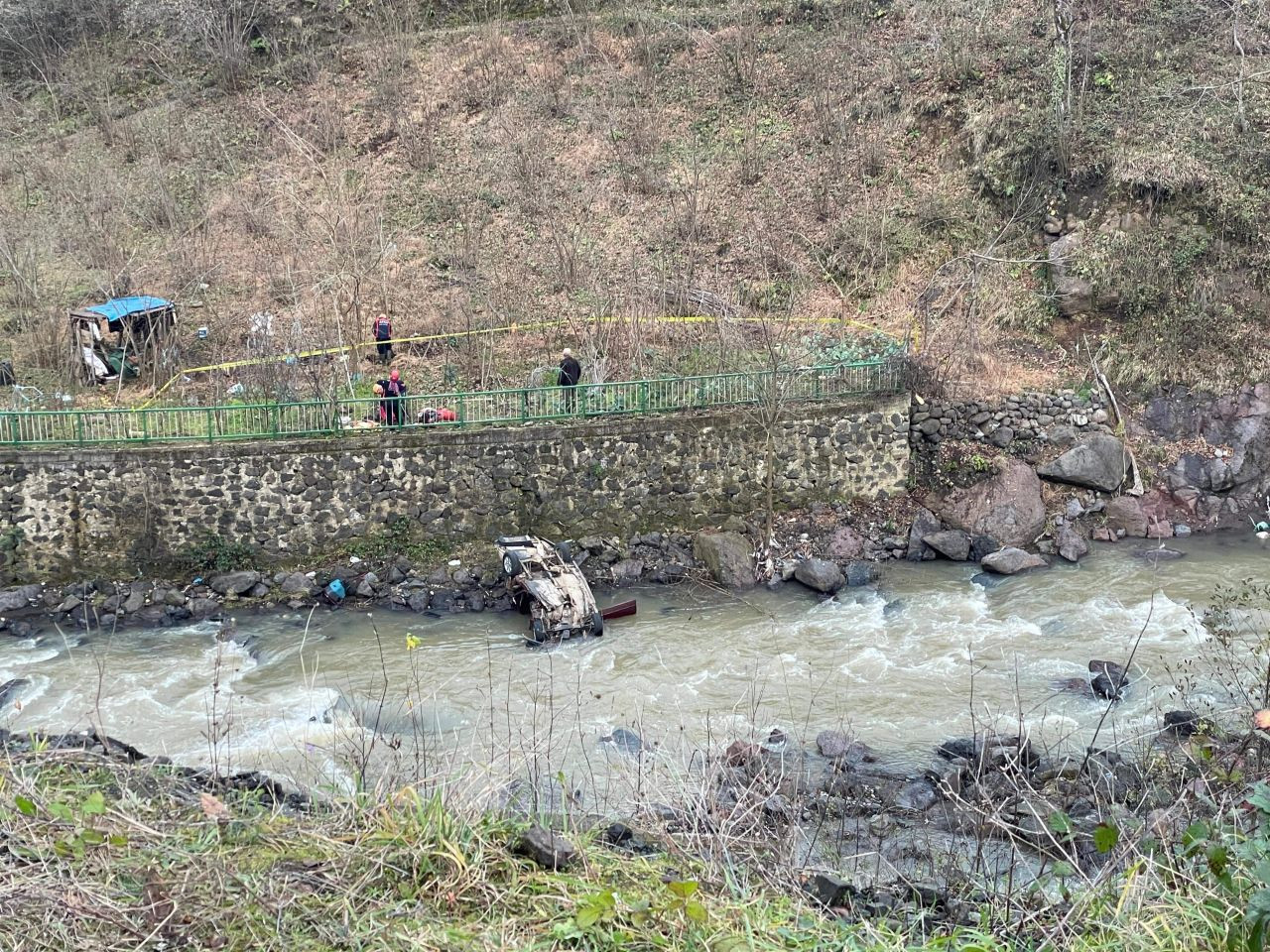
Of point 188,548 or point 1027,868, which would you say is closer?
point 1027,868

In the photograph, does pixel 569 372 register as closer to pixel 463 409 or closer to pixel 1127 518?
pixel 463 409

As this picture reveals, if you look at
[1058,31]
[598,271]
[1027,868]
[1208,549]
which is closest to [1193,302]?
[1208,549]

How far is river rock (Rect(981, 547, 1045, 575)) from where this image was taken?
16609mm

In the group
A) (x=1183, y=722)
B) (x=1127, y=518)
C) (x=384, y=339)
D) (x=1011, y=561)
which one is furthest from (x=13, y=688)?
(x=1127, y=518)

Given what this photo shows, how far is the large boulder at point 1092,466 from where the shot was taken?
18245mm

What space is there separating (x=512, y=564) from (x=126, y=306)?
1010 centimetres

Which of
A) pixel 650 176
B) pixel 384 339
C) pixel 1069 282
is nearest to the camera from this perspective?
pixel 384 339

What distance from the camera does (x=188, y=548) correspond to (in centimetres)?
1631

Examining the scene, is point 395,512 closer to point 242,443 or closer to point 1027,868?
point 242,443

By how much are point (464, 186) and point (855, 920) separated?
24.2 metres

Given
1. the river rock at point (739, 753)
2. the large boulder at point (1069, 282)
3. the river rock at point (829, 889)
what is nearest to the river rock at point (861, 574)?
the river rock at point (739, 753)

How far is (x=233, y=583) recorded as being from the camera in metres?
16.0

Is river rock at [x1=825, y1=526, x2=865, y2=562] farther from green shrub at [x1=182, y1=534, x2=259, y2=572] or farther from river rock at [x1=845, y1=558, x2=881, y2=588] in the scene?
green shrub at [x1=182, y1=534, x2=259, y2=572]

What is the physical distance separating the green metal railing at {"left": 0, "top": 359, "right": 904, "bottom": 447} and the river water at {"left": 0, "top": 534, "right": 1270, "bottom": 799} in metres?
3.12
